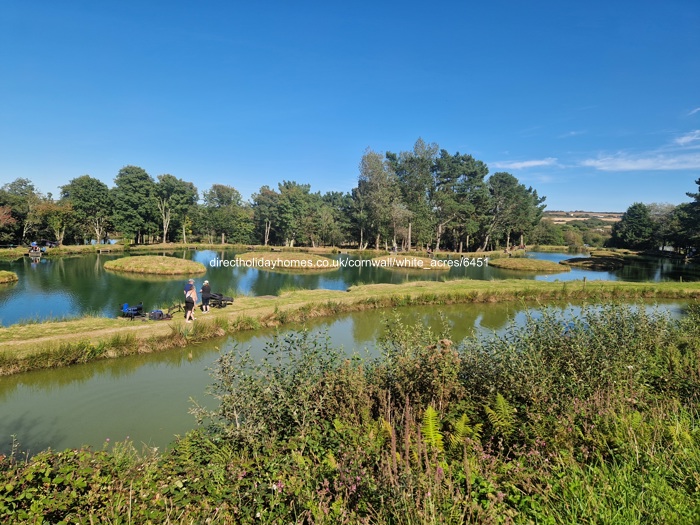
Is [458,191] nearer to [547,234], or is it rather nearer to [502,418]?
[547,234]

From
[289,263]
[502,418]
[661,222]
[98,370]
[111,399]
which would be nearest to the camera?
[502,418]

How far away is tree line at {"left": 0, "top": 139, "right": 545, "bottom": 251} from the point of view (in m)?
60.1

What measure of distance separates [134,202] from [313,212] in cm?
3451

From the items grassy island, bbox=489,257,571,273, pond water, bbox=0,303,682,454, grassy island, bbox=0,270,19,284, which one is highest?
grassy island, bbox=489,257,571,273

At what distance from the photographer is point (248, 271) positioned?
4172 cm

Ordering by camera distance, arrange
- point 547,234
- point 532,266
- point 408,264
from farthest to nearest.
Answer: point 547,234, point 408,264, point 532,266

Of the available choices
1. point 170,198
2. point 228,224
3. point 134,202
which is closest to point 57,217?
point 134,202

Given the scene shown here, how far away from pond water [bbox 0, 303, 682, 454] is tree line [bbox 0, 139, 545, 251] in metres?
54.8

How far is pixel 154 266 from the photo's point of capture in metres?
38.3

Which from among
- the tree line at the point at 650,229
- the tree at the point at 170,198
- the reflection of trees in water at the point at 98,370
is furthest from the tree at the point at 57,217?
the tree line at the point at 650,229

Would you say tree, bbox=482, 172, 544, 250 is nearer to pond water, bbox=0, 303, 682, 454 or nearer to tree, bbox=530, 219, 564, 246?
tree, bbox=530, 219, 564, 246

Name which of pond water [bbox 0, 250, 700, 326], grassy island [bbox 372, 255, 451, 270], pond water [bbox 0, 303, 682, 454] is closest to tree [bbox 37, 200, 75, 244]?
pond water [bbox 0, 250, 700, 326]

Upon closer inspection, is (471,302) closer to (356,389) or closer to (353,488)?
(356,389)

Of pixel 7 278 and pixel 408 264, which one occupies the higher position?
pixel 408 264
